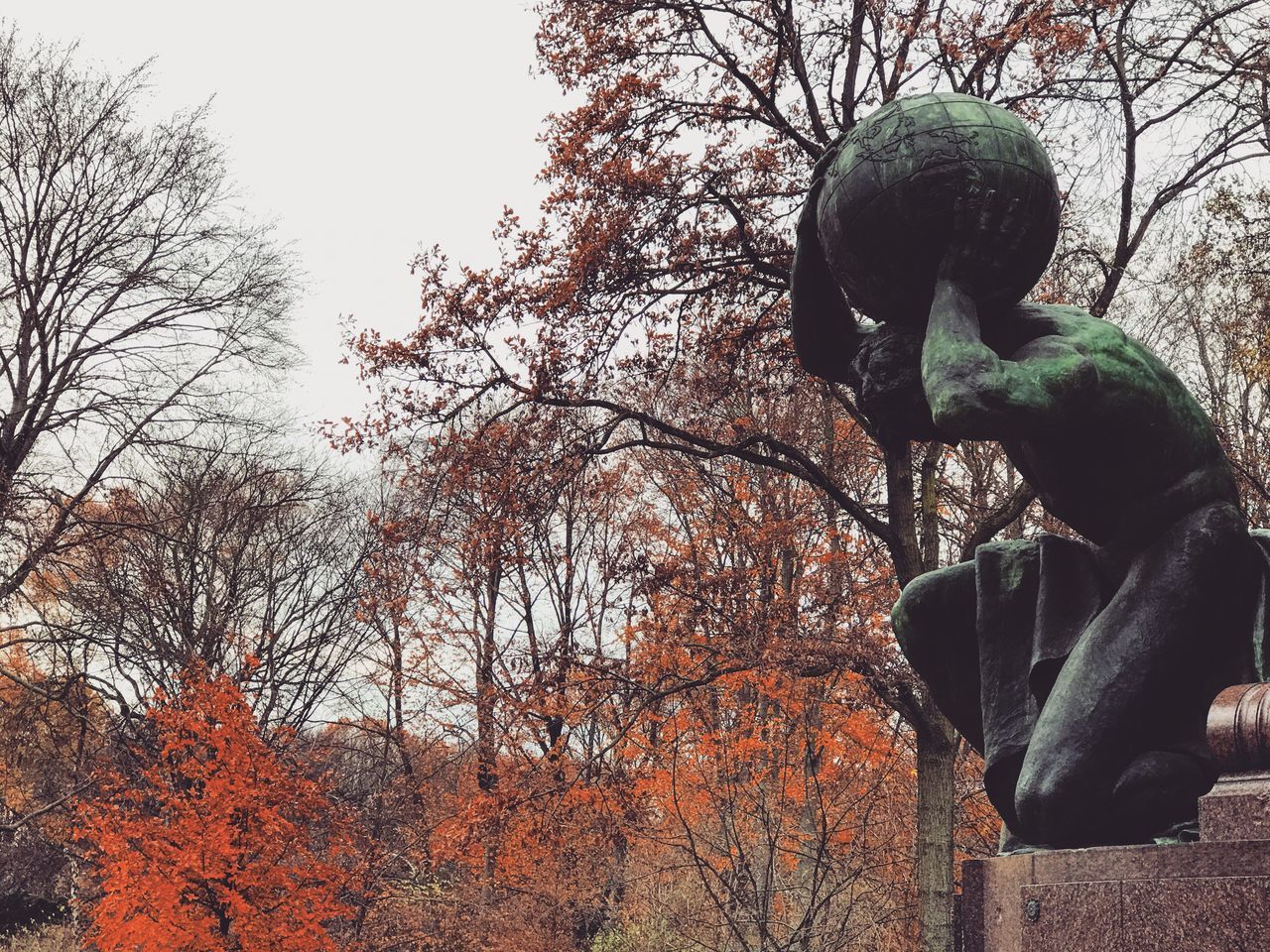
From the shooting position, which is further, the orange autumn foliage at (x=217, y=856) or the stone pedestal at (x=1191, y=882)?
the orange autumn foliage at (x=217, y=856)

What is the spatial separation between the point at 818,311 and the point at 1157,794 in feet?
5.98

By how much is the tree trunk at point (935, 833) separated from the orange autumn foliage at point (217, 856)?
25.4 feet

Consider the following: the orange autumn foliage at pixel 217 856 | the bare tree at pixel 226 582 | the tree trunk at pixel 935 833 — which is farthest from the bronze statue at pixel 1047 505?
the bare tree at pixel 226 582

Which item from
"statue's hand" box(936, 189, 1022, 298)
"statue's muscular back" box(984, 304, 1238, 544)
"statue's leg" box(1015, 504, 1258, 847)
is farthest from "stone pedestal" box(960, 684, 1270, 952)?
"statue's hand" box(936, 189, 1022, 298)

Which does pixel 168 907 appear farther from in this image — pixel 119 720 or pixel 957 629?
pixel 957 629

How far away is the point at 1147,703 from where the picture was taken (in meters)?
3.25

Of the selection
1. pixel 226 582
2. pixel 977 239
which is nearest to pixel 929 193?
pixel 977 239

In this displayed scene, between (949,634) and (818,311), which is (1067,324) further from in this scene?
(949,634)

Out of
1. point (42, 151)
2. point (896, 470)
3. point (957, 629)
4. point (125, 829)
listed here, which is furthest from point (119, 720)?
point (957, 629)

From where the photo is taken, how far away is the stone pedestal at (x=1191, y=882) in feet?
8.71

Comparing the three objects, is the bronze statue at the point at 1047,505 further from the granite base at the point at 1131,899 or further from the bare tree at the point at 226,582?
the bare tree at the point at 226,582

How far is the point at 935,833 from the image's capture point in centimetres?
1200

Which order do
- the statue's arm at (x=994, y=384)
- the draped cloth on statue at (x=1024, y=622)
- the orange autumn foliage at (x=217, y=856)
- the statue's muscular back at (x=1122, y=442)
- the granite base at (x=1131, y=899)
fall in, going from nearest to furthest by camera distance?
the granite base at (x=1131, y=899) < the statue's arm at (x=994, y=384) < the statue's muscular back at (x=1122, y=442) < the draped cloth on statue at (x=1024, y=622) < the orange autumn foliage at (x=217, y=856)

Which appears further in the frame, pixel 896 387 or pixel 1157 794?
pixel 896 387
